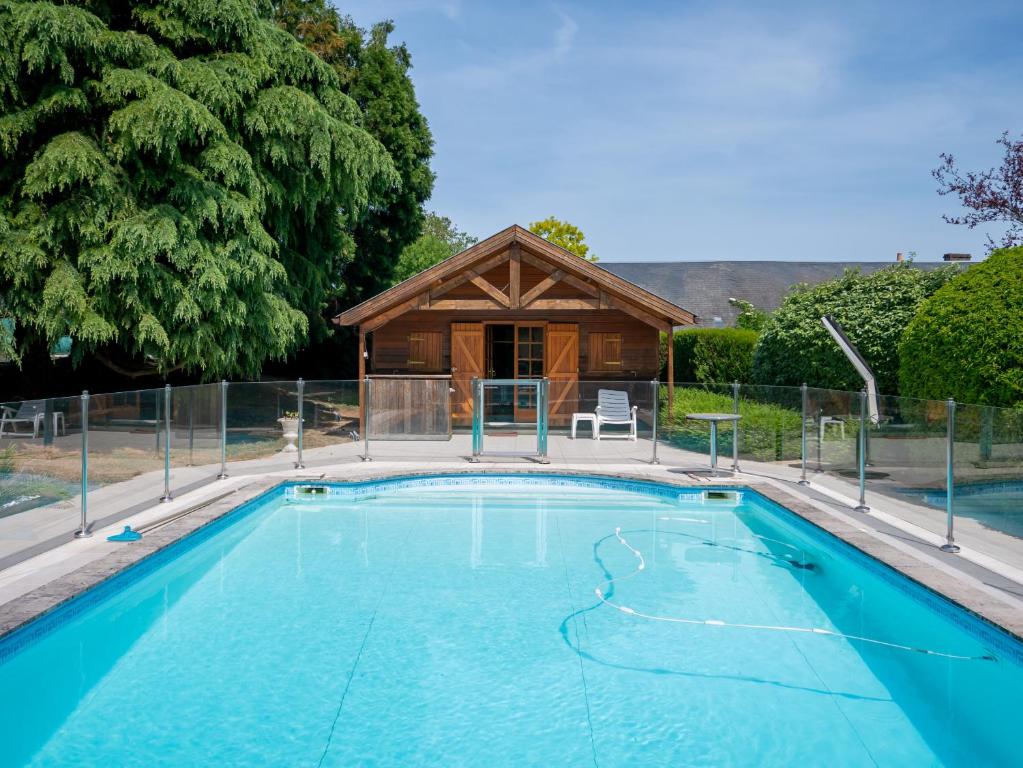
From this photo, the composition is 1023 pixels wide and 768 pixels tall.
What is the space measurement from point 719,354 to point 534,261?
7571 millimetres

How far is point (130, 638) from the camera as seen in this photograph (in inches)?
208

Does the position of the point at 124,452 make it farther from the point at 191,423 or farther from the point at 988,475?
the point at 988,475

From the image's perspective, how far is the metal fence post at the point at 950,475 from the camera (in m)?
6.49

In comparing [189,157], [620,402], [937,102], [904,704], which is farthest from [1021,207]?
[189,157]

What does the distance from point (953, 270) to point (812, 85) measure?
6.09m

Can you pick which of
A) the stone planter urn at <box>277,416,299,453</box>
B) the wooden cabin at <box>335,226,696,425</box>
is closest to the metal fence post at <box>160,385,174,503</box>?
the stone planter urn at <box>277,416,299,453</box>

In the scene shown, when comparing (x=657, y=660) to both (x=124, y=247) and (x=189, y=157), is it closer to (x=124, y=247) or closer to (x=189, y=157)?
(x=124, y=247)

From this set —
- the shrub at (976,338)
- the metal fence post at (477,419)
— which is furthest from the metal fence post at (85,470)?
the shrub at (976,338)

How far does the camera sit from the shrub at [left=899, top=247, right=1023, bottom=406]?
27.1 ft

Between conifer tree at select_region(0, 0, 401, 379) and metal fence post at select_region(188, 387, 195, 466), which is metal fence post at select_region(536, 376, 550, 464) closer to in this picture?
metal fence post at select_region(188, 387, 195, 466)

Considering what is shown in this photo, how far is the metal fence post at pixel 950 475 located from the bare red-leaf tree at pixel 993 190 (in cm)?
1137

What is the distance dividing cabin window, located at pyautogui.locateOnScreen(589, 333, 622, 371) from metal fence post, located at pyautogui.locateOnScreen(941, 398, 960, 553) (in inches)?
402

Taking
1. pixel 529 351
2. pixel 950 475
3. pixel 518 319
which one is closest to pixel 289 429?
pixel 518 319

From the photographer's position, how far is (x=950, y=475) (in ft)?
21.6
